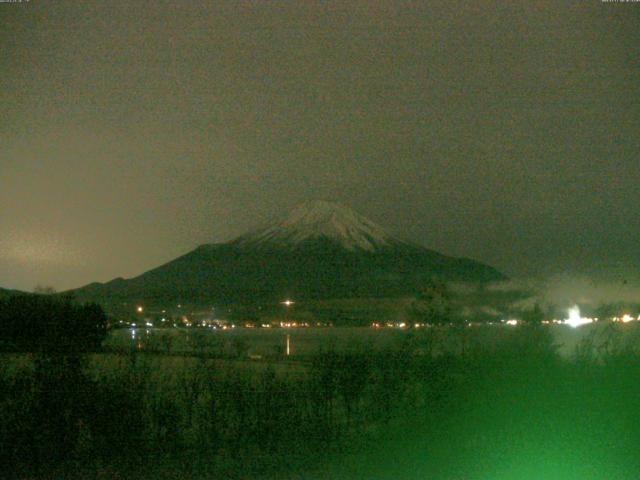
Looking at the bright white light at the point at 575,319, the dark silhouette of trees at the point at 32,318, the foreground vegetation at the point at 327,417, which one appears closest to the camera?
the foreground vegetation at the point at 327,417

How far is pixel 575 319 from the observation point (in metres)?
23.4

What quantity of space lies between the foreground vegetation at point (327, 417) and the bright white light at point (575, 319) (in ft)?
18.5

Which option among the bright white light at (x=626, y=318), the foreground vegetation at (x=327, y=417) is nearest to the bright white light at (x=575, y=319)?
the bright white light at (x=626, y=318)

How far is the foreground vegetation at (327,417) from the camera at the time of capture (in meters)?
11.5

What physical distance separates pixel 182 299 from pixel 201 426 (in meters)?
57.4

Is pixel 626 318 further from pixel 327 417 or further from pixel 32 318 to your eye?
pixel 32 318

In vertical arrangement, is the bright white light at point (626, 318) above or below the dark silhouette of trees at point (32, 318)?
below

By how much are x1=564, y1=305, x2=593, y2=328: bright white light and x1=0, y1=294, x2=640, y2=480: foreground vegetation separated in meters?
5.65

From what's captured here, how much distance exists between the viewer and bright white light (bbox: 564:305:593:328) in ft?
73.4

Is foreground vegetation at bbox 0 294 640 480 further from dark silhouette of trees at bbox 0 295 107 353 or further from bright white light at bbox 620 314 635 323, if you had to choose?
dark silhouette of trees at bbox 0 295 107 353

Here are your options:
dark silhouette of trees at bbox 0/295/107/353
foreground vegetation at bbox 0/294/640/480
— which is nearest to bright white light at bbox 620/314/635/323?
foreground vegetation at bbox 0/294/640/480

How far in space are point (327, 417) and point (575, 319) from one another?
11.3 m

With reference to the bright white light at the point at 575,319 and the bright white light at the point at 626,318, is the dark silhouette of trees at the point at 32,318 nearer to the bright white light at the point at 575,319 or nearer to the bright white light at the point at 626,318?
the bright white light at the point at 575,319

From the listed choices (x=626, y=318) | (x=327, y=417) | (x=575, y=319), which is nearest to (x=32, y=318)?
(x=327, y=417)
